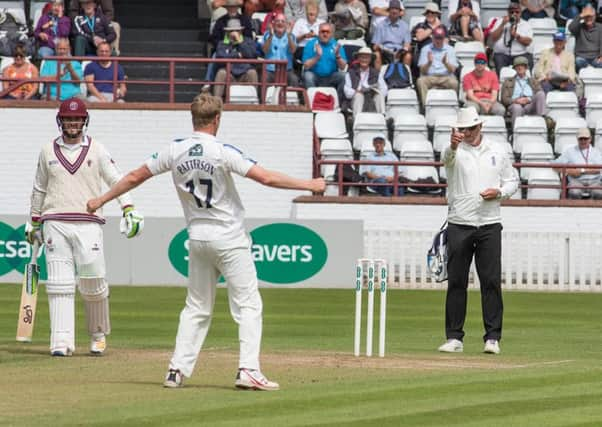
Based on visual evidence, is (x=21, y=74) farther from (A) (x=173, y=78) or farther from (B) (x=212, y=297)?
(B) (x=212, y=297)

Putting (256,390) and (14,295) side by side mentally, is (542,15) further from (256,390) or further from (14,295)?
(256,390)

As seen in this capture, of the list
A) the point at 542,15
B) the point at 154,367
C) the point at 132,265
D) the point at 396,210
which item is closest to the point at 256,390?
the point at 154,367

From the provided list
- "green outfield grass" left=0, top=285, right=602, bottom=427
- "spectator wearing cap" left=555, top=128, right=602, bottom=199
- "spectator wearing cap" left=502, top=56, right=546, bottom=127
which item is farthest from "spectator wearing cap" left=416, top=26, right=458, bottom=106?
"green outfield grass" left=0, top=285, right=602, bottom=427

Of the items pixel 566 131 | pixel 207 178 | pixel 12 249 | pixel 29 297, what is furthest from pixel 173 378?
pixel 566 131

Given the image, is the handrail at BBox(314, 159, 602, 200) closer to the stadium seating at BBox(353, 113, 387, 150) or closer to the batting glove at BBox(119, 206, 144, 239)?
the stadium seating at BBox(353, 113, 387, 150)

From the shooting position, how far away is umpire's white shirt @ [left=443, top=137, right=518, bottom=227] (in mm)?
14078

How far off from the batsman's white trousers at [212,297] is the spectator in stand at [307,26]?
701 inches

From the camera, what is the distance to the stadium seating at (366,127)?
2777 cm

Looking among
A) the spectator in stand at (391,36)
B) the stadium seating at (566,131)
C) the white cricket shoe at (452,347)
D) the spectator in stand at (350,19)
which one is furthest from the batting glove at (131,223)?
the spectator in stand at (350,19)

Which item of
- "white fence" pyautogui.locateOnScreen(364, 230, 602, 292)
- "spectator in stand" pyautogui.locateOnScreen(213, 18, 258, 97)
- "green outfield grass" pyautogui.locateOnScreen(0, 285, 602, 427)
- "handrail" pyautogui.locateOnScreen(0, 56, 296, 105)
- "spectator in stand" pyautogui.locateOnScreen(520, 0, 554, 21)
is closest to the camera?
"green outfield grass" pyautogui.locateOnScreen(0, 285, 602, 427)

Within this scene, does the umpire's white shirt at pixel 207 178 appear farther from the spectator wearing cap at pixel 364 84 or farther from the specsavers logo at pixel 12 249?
the spectator wearing cap at pixel 364 84

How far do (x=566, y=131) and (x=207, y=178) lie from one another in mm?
18081

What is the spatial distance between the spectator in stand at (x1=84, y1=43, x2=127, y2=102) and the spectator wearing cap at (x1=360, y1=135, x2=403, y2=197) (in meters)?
4.53

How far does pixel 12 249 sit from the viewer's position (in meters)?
24.1
